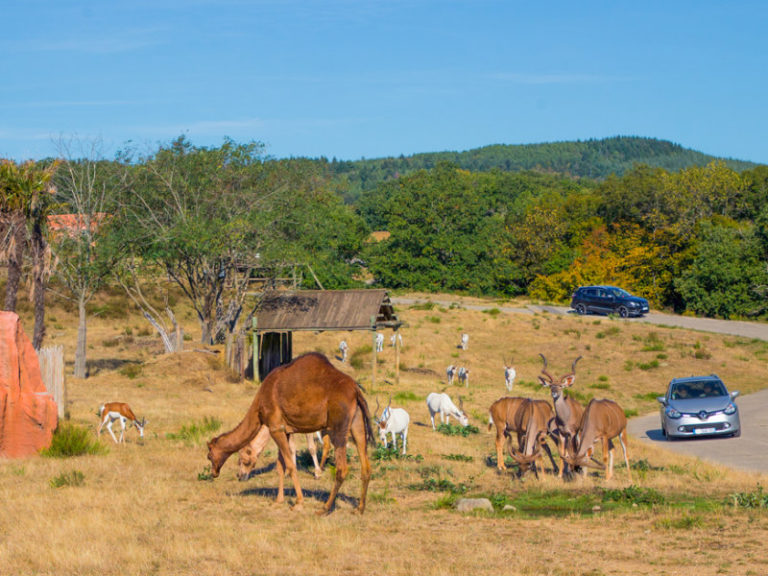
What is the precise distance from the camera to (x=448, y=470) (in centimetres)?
1622

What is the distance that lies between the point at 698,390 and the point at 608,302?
33596mm

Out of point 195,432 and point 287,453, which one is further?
point 195,432

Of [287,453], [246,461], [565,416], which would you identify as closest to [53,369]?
[246,461]

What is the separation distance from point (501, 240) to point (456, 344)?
1500 inches

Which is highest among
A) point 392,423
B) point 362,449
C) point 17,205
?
point 17,205

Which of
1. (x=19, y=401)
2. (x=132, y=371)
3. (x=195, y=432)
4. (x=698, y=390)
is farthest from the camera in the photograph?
(x=132, y=371)

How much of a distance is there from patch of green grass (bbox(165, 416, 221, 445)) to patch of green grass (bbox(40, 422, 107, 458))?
230 cm

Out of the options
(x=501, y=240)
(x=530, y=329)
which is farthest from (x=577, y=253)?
(x=530, y=329)

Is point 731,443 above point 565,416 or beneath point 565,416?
beneath

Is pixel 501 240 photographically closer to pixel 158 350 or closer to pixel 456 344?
pixel 456 344

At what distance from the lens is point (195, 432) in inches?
783

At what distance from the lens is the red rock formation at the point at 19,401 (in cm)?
1641

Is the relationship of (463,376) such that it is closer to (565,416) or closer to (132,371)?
(132,371)

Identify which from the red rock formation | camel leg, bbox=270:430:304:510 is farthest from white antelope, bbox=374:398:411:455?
the red rock formation
